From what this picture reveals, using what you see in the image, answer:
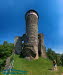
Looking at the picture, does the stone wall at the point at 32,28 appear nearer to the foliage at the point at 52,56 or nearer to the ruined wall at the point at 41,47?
the ruined wall at the point at 41,47

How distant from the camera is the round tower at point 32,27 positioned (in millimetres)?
36500

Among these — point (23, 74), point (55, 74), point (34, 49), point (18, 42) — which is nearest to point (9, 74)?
point (23, 74)

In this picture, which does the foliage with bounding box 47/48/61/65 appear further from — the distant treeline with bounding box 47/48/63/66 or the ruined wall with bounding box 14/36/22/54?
the ruined wall with bounding box 14/36/22/54

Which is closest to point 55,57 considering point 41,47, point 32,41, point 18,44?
point 41,47

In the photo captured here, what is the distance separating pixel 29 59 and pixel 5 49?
14.1 metres

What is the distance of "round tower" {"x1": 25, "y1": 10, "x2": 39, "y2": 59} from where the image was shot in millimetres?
36500

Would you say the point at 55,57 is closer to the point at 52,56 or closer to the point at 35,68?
the point at 52,56

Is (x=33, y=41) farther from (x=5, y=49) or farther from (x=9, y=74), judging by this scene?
(x=9, y=74)

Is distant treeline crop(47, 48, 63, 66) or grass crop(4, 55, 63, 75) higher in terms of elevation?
distant treeline crop(47, 48, 63, 66)

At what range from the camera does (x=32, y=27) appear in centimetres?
3769

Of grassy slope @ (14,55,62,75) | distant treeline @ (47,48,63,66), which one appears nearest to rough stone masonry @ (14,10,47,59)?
grassy slope @ (14,55,62,75)

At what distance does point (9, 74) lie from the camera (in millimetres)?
17453

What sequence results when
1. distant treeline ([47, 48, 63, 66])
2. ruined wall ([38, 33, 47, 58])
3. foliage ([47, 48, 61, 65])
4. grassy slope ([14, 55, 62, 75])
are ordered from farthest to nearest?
foliage ([47, 48, 61, 65]) → distant treeline ([47, 48, 63, 66]) → ruined wall ([38, 33, 47, 58]) → grassy slope ([14, 55, 62, 75])

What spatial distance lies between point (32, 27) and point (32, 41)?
3.82 meters
